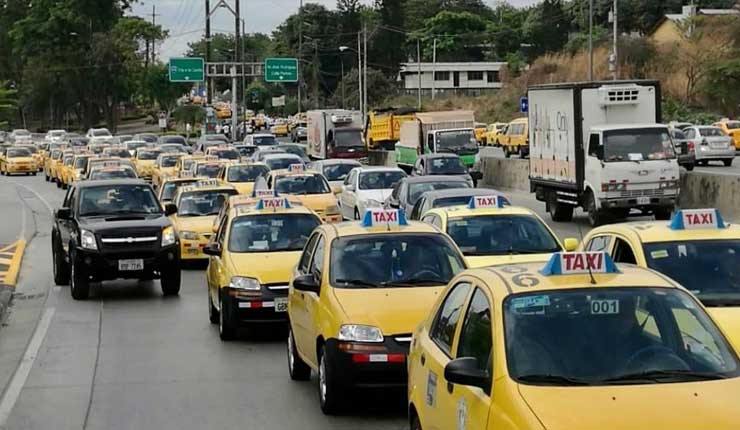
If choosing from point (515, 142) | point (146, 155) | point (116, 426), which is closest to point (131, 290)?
point (116, 426)

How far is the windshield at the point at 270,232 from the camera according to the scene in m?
15.9

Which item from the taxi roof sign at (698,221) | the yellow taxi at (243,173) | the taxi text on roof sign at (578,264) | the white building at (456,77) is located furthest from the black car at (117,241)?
the white building at (456,77)

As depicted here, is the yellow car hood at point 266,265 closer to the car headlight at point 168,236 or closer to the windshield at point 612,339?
the car headlight at point 168,236

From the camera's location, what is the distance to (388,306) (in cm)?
1063

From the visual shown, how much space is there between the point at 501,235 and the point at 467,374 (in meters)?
8.71

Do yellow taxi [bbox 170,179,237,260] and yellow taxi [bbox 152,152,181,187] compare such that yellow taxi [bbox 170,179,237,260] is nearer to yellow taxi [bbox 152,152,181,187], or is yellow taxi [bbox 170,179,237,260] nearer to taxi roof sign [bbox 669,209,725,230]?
taxi roof sign [bbox 669,209,725,230]

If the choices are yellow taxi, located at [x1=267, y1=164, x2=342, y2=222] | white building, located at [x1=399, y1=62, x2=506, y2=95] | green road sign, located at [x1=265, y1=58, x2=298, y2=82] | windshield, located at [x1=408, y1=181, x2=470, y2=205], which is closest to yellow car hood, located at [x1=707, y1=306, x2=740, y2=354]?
windshield, located at [x1=408, y1=181, x2=470, y2=205]

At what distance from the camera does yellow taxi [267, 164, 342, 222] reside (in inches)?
1093

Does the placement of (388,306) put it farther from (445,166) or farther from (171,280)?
(445,166)

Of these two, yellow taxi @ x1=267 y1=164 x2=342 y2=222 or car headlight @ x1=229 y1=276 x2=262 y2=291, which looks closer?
car headlight @ x1=229 y1=276 x2=262 y2=291

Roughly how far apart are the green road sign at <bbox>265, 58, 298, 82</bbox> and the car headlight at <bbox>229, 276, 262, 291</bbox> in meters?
65.1

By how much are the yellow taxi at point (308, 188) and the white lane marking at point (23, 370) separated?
10.2 metres

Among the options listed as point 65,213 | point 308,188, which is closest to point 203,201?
point 308,188

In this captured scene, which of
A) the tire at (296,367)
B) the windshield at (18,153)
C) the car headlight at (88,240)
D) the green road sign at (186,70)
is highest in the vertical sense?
the green road sign at (186,70)
